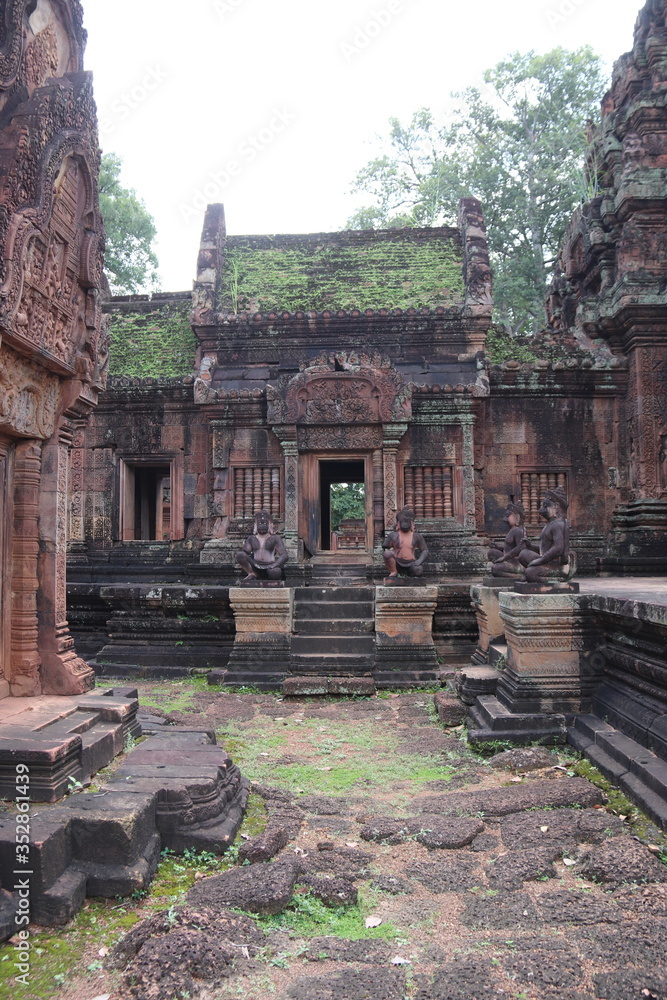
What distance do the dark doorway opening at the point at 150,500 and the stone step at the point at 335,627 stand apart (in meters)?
4.99

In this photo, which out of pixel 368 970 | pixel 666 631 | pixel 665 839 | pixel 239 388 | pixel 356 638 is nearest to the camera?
pixel 368 970

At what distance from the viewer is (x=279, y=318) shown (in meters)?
11.1

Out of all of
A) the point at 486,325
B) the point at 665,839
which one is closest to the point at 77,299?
the point at 665,839

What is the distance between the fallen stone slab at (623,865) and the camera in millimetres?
3248

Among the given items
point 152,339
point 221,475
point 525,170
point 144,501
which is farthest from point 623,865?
point 525,170

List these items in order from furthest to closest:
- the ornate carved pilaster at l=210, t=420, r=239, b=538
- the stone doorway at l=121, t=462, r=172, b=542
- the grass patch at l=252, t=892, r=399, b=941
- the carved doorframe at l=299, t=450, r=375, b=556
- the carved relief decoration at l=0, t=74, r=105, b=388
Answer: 1. the stone doorway at l=121, t=462, r=172, b=542
2. the ornate carved pilaster at l=210, t=420, r=239, b=538
3. the carved doorframe at l=299, t=450, r=375, b=556
4. the carved relief decoration at l=0, t=74, r=105, b=388
5. the grass patch at l=252, t=892, r=399, b=941

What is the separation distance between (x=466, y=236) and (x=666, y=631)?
32.1ft

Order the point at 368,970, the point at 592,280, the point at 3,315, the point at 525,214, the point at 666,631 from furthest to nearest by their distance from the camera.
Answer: the point at 525,214
the point at 592,280
the point at 666,631
the point at 3,315
the point at 368,970

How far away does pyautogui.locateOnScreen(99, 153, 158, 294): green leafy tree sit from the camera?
956 inches

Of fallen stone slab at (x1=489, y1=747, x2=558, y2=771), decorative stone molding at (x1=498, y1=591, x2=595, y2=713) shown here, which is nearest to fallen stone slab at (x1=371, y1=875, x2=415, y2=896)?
fallen stone slab at (x1=489, y1=747, x2=558, y2=771)

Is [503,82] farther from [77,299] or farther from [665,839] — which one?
[665,839]

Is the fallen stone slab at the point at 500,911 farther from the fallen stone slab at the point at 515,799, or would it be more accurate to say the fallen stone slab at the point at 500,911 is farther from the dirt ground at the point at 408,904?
the fallen stone slab at the point at 515,799

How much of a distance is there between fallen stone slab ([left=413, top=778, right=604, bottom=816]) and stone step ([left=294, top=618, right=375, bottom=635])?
4.14 metres

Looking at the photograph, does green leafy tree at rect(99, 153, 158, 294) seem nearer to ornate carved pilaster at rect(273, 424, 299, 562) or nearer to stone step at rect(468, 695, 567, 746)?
ornate carved pilaster at rect(273, 424, 299, 562)
